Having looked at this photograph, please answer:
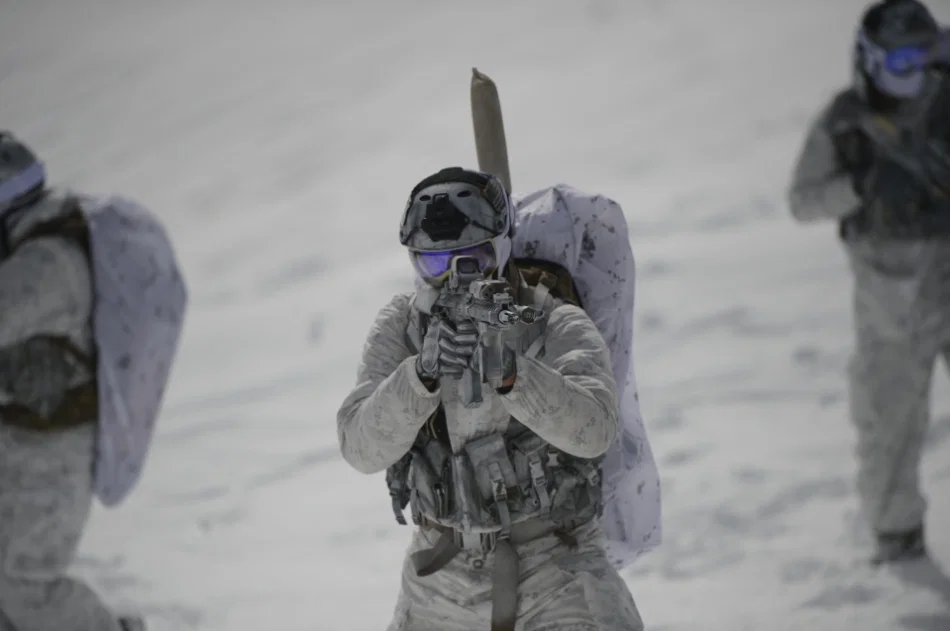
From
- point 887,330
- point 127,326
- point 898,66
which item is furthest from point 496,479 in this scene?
point 898,66

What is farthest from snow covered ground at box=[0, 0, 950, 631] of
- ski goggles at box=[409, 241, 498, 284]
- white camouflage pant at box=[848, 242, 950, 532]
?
ski goggles at box=[409, 241, 498, 284]

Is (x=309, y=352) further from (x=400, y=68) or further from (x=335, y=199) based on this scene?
(x=400, y=68)

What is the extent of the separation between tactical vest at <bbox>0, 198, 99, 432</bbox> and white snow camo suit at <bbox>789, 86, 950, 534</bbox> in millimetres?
3027

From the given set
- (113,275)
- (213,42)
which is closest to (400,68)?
(213,42)

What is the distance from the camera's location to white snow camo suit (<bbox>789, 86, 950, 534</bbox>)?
5309 millimetres

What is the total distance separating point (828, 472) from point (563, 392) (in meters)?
3.96

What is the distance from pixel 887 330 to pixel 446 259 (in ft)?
9.62

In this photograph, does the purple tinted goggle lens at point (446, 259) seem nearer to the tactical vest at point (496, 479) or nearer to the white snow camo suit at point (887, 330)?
the tactical vest at point (496, 479)

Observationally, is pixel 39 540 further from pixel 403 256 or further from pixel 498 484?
pixel 403 256

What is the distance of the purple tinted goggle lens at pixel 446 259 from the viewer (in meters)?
3.09

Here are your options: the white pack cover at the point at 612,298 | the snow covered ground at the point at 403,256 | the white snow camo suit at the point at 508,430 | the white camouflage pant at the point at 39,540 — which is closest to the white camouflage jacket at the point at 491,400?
the white snow camo suit at the point at 508,430

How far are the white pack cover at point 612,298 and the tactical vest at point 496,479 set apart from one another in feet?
1.23

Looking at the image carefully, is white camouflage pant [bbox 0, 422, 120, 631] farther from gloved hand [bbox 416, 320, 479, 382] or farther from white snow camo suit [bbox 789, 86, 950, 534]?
white snow camo suit [bbox 789, 86, 950, 534]

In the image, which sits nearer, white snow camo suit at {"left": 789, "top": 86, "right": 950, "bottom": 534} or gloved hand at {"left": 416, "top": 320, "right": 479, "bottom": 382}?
gloved hand at {"left": 416, "top": 320, "right": 479, "bottom": 382}
